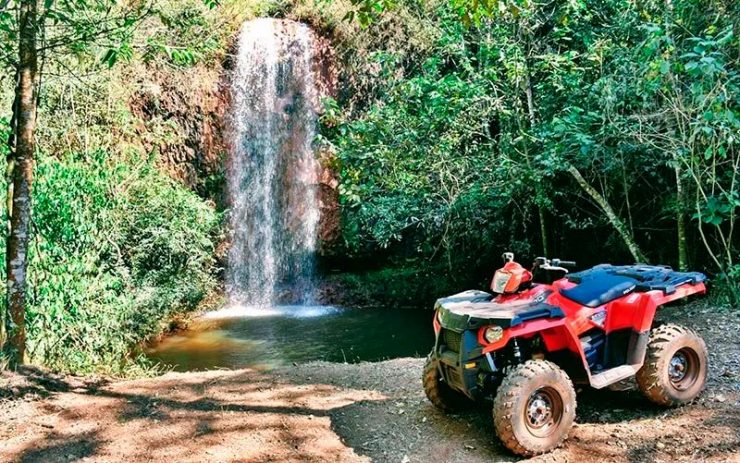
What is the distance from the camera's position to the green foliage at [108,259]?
6.53 m

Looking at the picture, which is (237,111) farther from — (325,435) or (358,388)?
(325,435)

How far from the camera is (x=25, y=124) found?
5043mm

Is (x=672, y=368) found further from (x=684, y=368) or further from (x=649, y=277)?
(x=649, y=277)

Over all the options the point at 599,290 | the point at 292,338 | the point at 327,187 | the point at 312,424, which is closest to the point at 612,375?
the point at 599,290

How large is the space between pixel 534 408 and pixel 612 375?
678 mm

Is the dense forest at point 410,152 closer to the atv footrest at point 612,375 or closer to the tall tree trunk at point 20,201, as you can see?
the tall tree trunk at point 20,201

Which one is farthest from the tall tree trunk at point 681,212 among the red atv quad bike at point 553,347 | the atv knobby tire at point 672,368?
the atv knobby tire at point 672,368

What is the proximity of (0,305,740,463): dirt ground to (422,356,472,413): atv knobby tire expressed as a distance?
9 cm

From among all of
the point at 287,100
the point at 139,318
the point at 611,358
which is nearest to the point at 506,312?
the point at 611,358

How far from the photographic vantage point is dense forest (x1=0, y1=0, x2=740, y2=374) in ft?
19.5

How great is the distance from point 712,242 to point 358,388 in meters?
6.04

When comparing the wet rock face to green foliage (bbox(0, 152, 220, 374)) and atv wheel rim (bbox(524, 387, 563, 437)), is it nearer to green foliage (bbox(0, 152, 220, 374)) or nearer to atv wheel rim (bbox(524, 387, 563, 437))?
green foliage (bbox(0, 152, 220, 374))

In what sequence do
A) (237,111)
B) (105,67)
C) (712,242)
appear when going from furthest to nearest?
1. (237,111)
2. (105,67)
3. (712,242)

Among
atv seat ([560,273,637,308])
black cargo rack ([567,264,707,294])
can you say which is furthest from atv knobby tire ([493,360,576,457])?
black cargo rack ([567,264,707,294])
